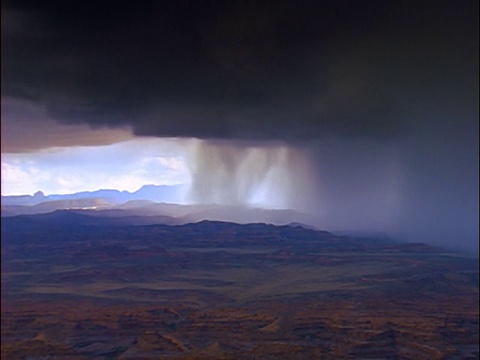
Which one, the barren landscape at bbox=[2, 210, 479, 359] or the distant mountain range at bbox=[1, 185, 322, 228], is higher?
the distant mountain range at bbox=[1, 185, 322, 228]

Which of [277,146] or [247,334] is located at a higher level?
[277,146]

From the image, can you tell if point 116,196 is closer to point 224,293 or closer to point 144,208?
point 144,208

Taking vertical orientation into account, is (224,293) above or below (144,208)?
below

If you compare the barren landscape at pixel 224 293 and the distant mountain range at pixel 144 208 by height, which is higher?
the distant mountain range at pixel 144 208

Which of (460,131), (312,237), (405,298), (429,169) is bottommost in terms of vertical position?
(405,298)

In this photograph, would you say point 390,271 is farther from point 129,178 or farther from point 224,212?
point 129,178

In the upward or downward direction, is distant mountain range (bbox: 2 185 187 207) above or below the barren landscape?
above

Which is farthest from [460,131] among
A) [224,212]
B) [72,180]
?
[72,180]

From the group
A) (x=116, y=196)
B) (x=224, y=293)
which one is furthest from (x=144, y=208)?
(x=224, y=293)
